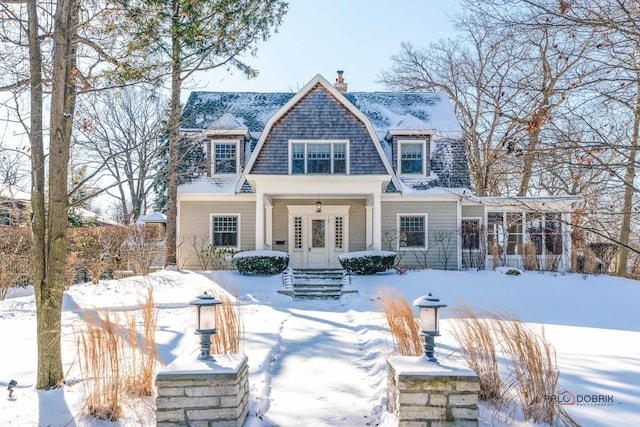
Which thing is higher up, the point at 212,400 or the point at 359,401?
the point at 212,400

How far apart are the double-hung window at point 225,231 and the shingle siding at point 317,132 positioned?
2599mm

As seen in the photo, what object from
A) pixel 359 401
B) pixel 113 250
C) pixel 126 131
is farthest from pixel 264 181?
pixel 126 131

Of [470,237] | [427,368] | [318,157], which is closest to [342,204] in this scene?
[318,157]

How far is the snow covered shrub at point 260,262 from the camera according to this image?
14234mm

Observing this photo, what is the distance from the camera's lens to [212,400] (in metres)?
3.81

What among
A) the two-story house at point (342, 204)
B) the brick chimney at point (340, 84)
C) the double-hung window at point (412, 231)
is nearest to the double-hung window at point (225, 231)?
the two-story house at point (342, 204)

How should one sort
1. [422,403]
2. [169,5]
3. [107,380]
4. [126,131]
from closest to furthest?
[422,403] < [107,380] < [169,5] < [126,131]

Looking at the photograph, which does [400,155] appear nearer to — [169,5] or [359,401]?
[169,5]

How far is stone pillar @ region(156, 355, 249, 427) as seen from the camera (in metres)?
3.78

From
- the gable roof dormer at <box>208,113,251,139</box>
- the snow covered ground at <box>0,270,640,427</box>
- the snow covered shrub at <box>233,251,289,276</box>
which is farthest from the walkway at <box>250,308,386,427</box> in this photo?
the gable roof dormer at <box>208,113,251,139</box>

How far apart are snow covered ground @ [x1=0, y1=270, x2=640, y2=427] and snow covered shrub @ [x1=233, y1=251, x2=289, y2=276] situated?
0.41 meters

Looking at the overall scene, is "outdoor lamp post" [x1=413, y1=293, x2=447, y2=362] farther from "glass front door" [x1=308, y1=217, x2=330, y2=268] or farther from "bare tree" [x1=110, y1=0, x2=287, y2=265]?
"glass front door" [x1=308, y1=217, x2=330, y2=268]

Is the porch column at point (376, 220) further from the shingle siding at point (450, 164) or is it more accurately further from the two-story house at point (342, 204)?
the shingle siding at point (450, 164)

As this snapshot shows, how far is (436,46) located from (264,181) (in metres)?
16.4
